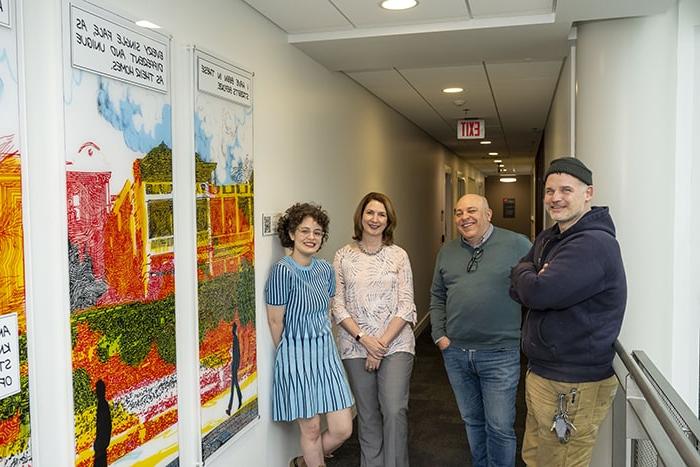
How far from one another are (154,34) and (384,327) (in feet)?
Result: 6.15

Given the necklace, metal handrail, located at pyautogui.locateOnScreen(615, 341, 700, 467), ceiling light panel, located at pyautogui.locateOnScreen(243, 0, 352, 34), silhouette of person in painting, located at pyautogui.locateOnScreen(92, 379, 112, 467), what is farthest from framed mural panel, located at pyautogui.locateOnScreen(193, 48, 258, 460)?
metal handrail, located at pyautogui.locateOnScreen(615, 341, 700, 467)

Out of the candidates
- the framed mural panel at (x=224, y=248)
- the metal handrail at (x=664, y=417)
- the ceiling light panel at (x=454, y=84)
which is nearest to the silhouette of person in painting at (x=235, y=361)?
the framed mural panel at (x=224, y=248)

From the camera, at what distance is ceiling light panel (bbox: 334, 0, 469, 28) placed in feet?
9.63

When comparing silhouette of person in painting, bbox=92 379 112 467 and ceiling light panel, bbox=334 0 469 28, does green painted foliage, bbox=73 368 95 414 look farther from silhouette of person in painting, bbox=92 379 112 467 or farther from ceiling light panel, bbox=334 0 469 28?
ceiling light panel, bbox=334 0 469 28

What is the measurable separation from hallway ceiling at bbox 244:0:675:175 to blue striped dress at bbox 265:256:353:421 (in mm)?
1231

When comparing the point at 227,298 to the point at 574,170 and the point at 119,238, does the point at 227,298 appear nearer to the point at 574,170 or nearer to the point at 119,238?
the point at 119,238

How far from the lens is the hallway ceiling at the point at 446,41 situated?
2955 mm

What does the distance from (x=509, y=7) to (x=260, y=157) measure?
1390 mm

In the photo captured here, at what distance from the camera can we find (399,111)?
653 cm

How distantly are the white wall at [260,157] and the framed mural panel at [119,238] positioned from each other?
5 cm

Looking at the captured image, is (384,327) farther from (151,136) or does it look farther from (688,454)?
(688,454)

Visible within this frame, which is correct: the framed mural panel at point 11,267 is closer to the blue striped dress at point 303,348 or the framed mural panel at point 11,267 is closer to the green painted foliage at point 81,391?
the green painted foliage at point 81,391

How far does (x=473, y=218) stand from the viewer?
3.11 meters
